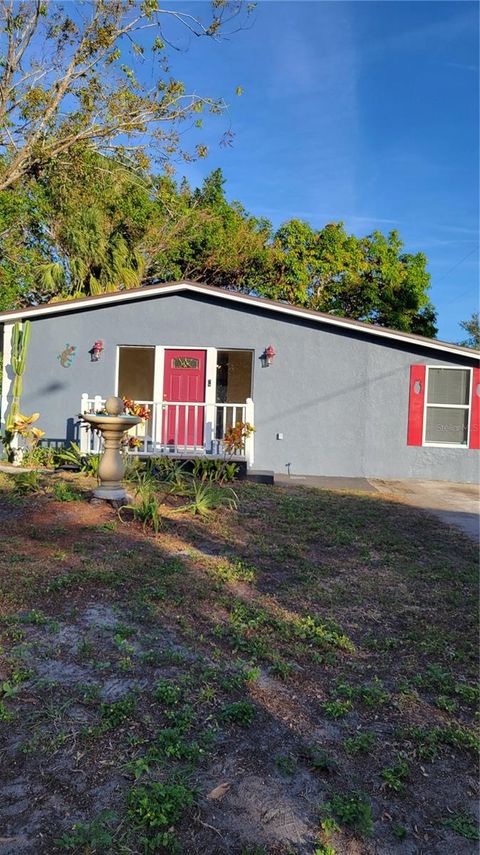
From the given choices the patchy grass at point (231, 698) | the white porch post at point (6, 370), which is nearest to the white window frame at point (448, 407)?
the patchy grass at point (231, 698)

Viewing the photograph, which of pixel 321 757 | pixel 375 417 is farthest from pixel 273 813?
pixel 375 417

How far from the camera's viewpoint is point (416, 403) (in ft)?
34.0

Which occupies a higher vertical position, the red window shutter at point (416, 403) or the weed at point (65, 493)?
the red window shutter at point (416, 403)

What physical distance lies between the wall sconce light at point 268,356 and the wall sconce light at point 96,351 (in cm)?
297

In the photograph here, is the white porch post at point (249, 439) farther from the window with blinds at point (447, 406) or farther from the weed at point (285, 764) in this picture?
the weed at point (285, 764)

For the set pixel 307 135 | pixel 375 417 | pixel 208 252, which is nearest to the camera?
pixel 375 417

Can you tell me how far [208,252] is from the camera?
70.0 ft

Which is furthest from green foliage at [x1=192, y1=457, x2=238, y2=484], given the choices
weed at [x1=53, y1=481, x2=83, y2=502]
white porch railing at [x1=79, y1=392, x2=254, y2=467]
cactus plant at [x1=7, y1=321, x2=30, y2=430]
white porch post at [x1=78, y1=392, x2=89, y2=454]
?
cactus plant at [x1=7, y1=321, x2=30, y2=430]

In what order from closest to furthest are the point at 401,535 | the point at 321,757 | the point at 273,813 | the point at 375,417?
1. the point at 273,813
2. the point at 321,757
3. the point at 401,535
4. the point at 375,417

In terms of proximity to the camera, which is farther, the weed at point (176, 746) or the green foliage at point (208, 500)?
the green foliage at point (208, 500)

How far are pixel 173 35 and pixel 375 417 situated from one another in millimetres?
6840

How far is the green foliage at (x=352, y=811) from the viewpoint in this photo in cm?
185

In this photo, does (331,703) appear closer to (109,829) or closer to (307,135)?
(109,829)

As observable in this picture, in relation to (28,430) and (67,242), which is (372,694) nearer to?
(28,430)
